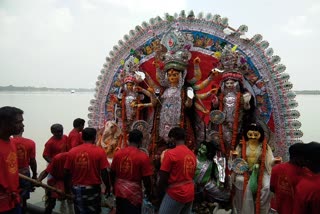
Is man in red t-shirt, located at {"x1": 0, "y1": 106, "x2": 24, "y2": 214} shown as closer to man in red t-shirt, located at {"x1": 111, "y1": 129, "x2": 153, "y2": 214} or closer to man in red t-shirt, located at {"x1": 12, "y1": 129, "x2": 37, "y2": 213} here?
man in red t-shirt, located at {"x1": 111, "y1": 129, "x2": 153, "y2": 214}

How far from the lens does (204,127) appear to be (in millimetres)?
5398

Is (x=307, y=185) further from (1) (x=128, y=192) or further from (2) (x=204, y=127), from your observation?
(2) (x=204, y=127)

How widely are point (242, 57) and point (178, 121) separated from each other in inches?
57.1

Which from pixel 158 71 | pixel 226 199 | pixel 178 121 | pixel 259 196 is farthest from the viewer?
pixel 158 71

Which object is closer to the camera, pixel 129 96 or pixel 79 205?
pixel 79 205

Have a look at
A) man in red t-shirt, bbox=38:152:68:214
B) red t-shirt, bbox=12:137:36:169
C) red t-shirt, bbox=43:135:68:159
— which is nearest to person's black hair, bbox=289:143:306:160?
man in red t-shirt, bbox=38:152:68:214

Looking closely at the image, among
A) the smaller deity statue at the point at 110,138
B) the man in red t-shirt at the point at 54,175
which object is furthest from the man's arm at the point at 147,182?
the smaller deity statue at the point at 110,138

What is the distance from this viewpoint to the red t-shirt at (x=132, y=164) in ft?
11.6

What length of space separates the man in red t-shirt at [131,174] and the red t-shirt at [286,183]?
1.38 metres

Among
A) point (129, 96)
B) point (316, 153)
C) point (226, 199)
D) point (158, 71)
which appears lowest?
point (226, 199)

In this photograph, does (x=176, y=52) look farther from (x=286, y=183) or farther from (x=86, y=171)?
(x=286, y=183)

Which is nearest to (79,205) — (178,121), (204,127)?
(178,121)

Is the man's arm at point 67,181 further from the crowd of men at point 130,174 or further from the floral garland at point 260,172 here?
the floral garland at point 260,172

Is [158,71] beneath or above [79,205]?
above
